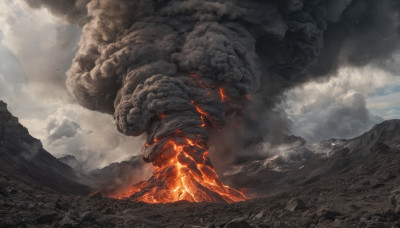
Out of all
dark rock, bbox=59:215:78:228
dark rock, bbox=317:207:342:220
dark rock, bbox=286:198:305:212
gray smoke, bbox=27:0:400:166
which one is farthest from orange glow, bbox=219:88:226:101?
dark rock, bbox=59:215:78:228

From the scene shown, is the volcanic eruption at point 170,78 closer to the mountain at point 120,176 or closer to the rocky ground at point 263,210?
the mountain at point 120,176

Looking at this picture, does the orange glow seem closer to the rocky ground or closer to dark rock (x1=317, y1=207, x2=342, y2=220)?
the rocky ground

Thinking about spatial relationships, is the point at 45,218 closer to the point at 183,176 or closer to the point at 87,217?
the point at 87,217

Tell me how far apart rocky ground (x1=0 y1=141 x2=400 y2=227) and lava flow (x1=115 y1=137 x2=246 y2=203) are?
18.3 ft

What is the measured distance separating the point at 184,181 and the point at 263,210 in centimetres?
1429

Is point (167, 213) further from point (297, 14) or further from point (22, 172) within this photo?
point (297, 14)

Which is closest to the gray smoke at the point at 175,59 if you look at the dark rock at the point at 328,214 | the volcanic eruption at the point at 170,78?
the volcanic eruption at the point at 170,78

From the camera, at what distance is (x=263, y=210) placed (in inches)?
629

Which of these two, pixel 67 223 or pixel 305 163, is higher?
pixel 305 163

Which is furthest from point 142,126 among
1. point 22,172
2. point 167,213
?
point 167,213

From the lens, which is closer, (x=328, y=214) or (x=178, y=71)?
(x=328, y=214)

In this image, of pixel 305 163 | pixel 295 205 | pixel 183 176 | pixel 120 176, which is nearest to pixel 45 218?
pixel 295 205

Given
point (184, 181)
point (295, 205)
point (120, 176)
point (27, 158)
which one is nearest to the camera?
point (295, 205)

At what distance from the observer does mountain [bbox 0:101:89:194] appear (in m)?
28.8
